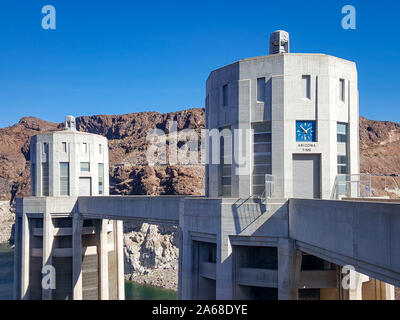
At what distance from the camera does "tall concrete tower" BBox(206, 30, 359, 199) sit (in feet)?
59.1

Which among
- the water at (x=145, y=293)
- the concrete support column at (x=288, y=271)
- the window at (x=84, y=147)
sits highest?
the window at (x=84, y=147)

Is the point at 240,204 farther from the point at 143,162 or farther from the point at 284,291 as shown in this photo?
the point at 143,162

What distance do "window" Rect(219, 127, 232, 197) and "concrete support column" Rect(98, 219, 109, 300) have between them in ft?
87.0

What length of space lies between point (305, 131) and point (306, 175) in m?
1.99

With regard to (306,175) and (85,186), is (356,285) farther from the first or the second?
(85,186)

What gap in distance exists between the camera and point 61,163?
40625 millimetres

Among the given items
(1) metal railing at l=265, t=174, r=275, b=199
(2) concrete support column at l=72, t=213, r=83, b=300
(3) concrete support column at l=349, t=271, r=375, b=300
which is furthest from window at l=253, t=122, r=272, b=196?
(2) concrete support column at l=72, t=213, r=83, b=300

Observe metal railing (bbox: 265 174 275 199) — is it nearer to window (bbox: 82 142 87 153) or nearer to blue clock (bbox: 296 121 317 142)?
blue clock (bbox: 296 121 317 142)

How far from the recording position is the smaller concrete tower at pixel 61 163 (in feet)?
132

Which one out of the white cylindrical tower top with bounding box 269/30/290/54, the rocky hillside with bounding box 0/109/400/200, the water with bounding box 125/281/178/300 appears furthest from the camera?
the rocky hillside with bounding box 0/109/400/200

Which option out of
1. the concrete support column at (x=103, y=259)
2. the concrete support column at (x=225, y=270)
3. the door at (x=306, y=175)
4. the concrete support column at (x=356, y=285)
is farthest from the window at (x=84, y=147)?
the concrete support column at (x=356, y=285)

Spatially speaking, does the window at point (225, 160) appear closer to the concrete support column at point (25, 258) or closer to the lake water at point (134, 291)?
the concrete support column at point (25, 258)

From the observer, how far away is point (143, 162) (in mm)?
172375

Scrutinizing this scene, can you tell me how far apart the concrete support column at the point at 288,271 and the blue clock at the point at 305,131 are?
4.54 metres
